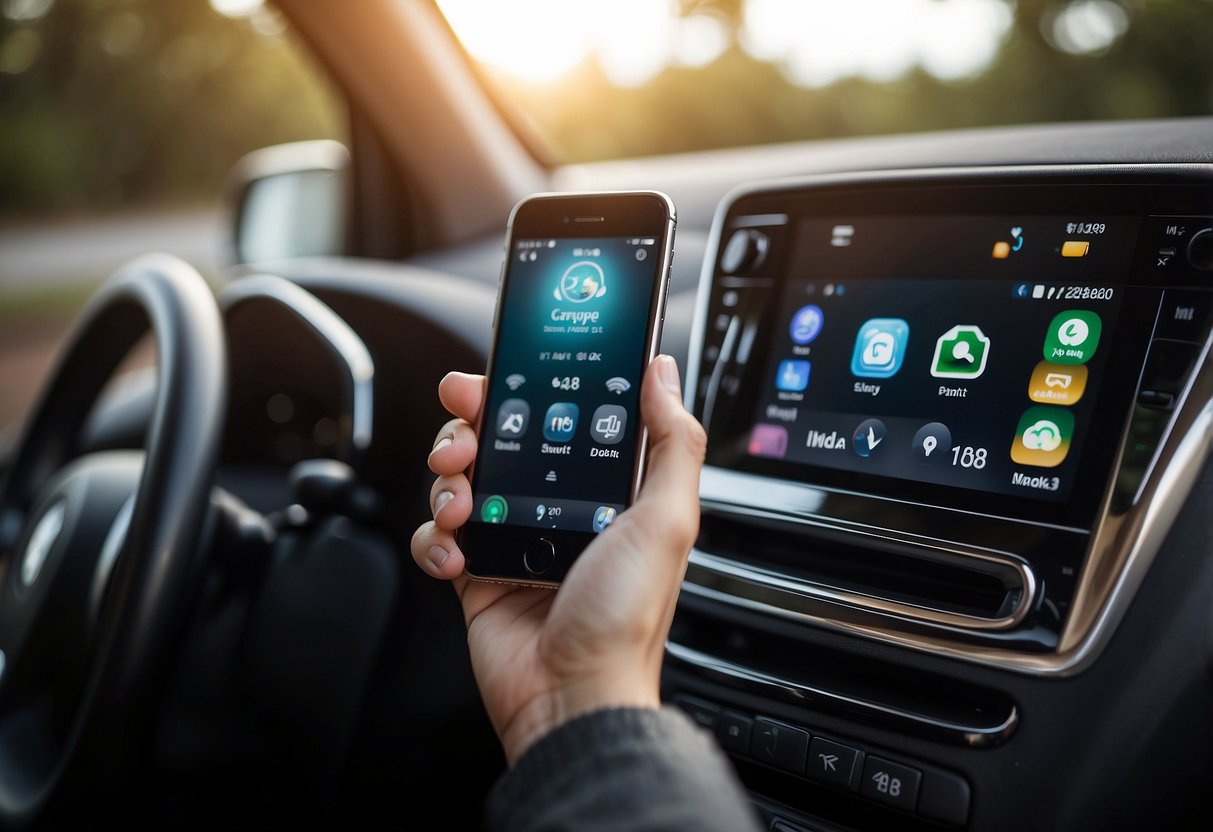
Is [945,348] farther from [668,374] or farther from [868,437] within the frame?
[668,374]

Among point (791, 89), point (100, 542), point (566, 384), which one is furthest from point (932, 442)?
point (791, 89)

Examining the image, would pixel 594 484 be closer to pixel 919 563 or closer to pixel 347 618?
pixel 919 563

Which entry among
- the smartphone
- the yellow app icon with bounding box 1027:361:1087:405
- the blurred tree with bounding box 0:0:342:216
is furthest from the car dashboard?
the blurred tree with bounding box 0:0:342:216

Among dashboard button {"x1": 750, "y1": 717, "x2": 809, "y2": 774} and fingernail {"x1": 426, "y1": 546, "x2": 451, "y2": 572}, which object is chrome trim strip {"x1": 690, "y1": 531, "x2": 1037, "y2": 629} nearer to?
dashboard button {"x1": 750, "y1": 717, "x2": 809, "y2": 774}

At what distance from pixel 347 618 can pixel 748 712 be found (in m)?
0.75

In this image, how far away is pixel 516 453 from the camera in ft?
3.79

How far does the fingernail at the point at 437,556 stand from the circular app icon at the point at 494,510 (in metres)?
0.08

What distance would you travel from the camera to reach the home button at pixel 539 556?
1049 millimetres

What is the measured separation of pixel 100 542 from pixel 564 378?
35.1 inches

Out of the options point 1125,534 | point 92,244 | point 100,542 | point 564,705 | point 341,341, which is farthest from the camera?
point 92,244

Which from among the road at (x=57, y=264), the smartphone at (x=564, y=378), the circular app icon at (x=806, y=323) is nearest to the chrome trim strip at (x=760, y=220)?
the circular app icon at (x=806, y=323)

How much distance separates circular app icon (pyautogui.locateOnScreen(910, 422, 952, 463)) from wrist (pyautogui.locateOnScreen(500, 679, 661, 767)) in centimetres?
47

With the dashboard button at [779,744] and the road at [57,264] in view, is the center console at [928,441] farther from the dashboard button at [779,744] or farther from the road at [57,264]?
the road at [57,264]

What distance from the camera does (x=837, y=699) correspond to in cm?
116
